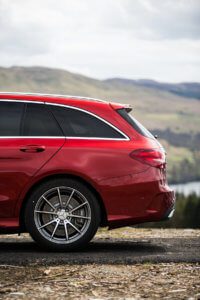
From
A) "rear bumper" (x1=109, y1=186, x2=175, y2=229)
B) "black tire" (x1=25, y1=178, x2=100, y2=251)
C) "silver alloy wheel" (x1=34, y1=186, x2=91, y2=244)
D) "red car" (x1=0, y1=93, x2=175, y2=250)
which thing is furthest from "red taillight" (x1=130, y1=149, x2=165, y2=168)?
"silver alloy wheel" (x1=34, y1=186, x2=91, y2=244)

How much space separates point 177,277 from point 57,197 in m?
2.19

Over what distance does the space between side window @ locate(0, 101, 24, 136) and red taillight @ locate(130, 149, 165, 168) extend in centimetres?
149

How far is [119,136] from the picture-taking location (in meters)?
8.43

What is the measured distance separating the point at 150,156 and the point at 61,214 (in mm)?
1335

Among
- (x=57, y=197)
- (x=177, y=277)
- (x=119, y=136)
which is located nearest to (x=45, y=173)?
(x=57, y=197)

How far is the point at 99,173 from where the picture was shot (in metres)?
8.15

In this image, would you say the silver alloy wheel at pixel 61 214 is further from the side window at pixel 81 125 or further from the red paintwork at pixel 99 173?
the side window at pixel 81 125

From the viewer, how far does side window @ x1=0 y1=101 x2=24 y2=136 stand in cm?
833

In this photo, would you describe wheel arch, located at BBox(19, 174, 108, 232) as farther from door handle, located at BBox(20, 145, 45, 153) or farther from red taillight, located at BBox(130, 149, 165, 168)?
red taillight, located at BBox(130, 149, 165, 168)

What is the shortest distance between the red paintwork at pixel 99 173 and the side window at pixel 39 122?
0.13 m

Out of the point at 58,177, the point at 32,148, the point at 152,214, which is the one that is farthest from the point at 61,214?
the point at 152,214

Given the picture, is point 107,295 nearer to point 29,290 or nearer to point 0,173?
point 29,290

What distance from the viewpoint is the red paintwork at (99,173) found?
808 cm

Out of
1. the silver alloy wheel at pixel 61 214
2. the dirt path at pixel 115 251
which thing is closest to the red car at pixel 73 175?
the silver alloy wheel at pixel 61 214
